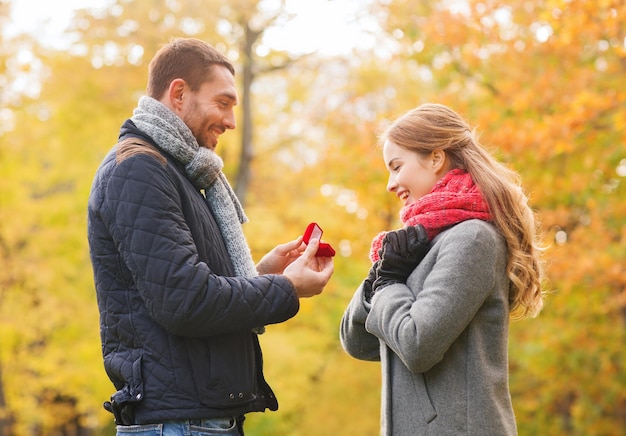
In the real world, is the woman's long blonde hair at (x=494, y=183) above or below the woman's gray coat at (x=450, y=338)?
above

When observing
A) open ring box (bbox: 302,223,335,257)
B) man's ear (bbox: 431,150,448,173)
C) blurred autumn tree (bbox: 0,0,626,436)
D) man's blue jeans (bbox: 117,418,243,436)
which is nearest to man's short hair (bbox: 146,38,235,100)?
open ring box (bbox: 302,223,335,257)

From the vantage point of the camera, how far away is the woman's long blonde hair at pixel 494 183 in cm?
288

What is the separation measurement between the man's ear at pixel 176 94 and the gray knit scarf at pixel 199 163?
2.1 inches

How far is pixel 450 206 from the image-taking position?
2869mm

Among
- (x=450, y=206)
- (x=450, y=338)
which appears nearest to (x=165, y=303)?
(x=450, y=338)

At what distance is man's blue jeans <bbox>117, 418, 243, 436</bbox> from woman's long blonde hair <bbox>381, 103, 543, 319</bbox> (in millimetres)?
1165

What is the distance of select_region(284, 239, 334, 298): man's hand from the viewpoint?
115 inches

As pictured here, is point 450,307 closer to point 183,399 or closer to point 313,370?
point 183,399

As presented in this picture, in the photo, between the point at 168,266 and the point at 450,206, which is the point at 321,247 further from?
the point at 168,266

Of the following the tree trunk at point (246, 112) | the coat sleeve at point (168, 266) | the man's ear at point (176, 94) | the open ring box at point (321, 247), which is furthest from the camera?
the tree trunk at point (246, 112)

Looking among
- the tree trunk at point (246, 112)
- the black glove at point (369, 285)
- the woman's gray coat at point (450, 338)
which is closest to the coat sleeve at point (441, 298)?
the woman's gray coat at point (450, 338)

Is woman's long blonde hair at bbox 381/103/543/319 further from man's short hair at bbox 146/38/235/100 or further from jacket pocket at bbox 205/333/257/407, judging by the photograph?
jacket pocket at bbox 205/333/257/407

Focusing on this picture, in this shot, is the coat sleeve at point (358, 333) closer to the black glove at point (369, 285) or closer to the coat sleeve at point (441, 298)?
the black glove at point (369, 285)

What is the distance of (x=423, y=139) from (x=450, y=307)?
27.5 inches
